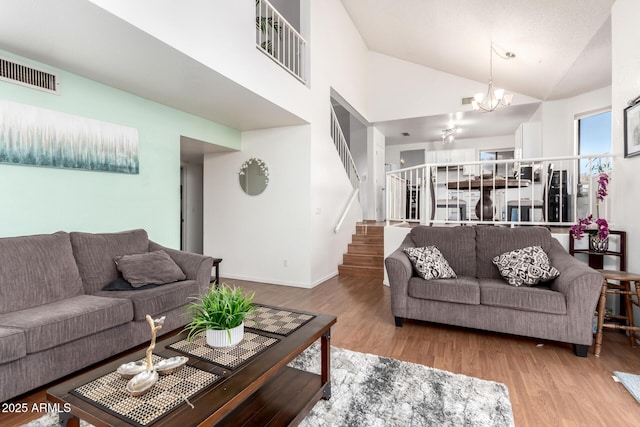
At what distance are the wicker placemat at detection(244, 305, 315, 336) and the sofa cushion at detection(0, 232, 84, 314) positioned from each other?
167 cm

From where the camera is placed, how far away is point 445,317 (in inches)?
117

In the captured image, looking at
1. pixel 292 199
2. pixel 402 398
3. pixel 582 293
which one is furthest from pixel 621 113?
pixel 292 199

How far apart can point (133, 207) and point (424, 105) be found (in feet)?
19.5

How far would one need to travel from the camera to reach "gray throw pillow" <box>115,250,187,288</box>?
9.45 ft

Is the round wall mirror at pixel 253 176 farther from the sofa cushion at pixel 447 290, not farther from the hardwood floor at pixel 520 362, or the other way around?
the sofa cushion at pixel 447 290

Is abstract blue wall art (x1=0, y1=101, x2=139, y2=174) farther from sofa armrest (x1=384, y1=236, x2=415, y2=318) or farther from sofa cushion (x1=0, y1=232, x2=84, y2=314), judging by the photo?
sofa armrest (x1=384, y1=236, x2=415, y2=318)

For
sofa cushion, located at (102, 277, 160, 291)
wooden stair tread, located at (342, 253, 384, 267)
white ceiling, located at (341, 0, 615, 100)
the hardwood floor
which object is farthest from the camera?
wooden stair tread, located at (342, 253, 384, 267)

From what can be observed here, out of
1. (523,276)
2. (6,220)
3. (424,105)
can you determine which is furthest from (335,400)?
(424,105)

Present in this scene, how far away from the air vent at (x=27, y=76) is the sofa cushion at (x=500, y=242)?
447cm

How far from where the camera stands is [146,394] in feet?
4.00

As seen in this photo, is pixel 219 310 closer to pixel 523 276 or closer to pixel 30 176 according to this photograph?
pixel 30 176

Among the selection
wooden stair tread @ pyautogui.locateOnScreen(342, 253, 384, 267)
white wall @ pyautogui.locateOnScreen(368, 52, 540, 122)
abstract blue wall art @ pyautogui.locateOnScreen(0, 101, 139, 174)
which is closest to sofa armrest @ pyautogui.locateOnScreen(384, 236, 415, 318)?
wooden stair tread @ pyautogui.locateOnScreen(342, 253, 384, 267)

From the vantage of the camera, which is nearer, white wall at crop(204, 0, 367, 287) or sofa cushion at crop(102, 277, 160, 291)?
sofa cushion at crop(102, 277, 160, 291)

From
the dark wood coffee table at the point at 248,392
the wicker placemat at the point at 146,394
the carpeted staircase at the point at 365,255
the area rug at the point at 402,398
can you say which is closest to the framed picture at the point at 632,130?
the area rug at the point at 402,398
